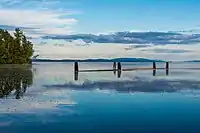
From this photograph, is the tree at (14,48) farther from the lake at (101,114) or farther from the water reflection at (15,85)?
the lake at (101,114)

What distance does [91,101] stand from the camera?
2217 centimetres

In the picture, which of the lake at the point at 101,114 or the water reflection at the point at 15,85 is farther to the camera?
the water reflection at the point at 15,85

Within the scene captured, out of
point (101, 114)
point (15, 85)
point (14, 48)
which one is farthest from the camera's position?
point (14, 48)

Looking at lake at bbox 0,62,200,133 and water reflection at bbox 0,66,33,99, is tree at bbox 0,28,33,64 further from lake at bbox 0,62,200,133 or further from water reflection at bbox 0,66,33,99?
lake at bbox 0,62,200,133

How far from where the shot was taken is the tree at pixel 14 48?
319 feet

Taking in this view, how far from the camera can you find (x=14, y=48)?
99188 mm

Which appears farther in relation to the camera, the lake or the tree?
the tree

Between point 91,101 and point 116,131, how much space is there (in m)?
8.80

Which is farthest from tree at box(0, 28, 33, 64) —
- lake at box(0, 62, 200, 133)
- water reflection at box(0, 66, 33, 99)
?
lake at box(0, 62, 200, 133)

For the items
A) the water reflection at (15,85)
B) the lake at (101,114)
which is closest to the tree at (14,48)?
the water reflection at (15,85)

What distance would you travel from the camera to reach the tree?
97375 millimetres

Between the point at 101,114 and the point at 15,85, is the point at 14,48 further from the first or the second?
the point at 101,114

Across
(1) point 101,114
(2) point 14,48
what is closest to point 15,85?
(1) point 101,114

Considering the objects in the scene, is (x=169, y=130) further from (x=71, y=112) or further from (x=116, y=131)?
(x=71, y=112)
